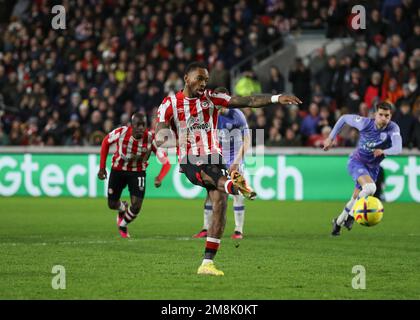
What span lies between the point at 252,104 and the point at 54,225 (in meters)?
7.16

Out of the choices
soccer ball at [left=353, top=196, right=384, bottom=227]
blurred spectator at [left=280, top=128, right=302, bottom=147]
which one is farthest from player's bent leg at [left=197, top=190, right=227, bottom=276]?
blurred spectator at [left=280, top=128, right=302, bottom=147]

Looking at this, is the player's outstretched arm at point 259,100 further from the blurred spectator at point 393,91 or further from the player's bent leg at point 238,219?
the blurred spectator at point 393,91

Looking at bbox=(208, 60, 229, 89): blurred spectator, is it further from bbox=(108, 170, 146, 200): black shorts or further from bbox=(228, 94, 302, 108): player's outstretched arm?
bbox=(228, 94, 302, 108): player's outstretched arm

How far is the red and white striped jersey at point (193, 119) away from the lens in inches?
392

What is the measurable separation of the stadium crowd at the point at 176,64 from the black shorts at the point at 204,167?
1154 centimetres

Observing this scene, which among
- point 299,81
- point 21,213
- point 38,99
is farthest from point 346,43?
point 21,213

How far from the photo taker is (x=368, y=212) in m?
Result: 12.5

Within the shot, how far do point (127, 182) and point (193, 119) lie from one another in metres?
4.84

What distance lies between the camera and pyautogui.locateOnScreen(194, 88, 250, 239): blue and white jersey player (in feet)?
46.2

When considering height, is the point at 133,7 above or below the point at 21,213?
above

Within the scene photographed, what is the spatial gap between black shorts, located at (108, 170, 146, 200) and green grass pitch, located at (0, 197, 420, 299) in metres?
0.64
